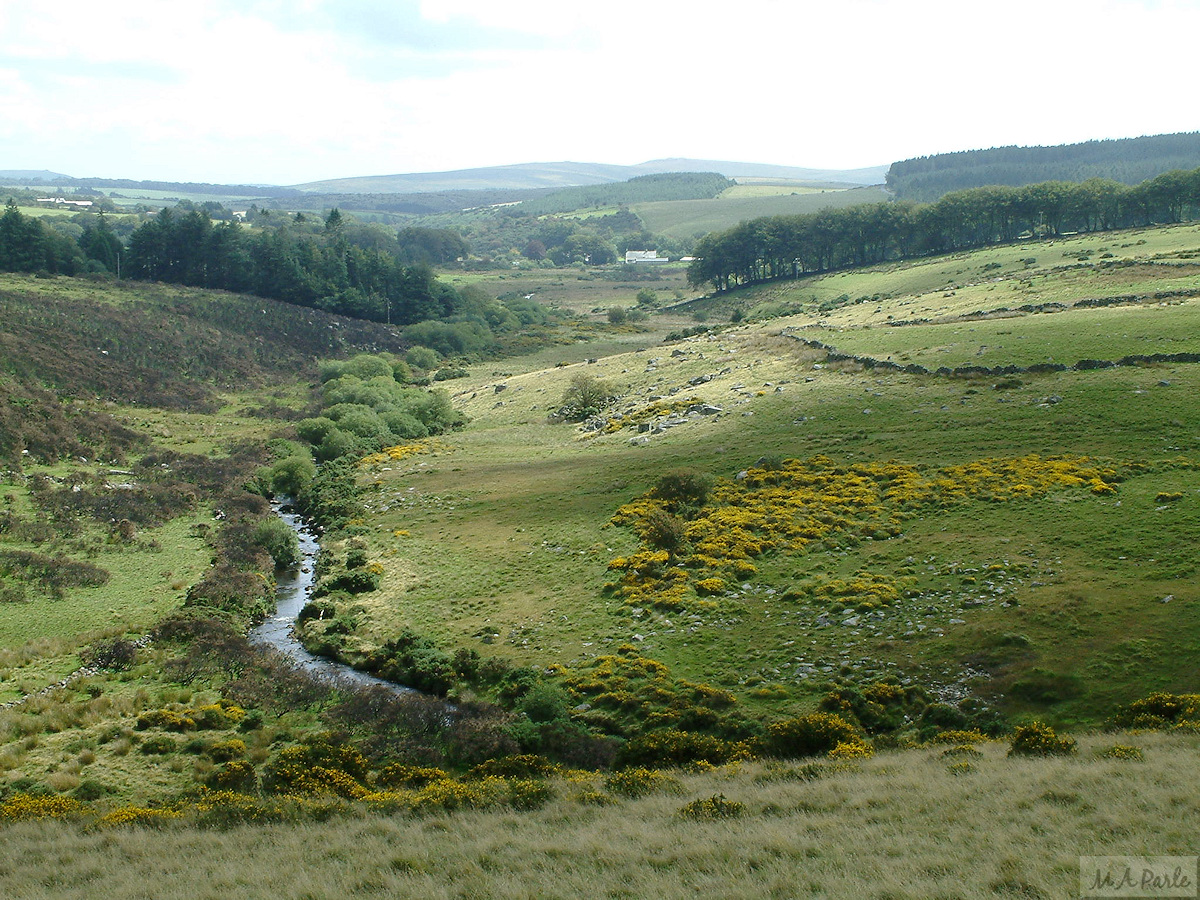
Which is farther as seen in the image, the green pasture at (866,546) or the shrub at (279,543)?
the shrub at (279,543)

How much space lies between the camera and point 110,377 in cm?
8412

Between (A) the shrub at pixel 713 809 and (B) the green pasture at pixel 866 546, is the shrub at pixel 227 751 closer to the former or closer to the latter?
(B) the green pasture at pixel 866 546

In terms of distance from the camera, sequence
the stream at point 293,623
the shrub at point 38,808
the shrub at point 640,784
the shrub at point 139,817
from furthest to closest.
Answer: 1. the stream at point 293,623
2. the shrub at point 640,784
3. the shrub at point 38,808
4. the shrub at point 139,817

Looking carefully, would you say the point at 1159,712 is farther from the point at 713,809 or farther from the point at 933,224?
the point at 933,224

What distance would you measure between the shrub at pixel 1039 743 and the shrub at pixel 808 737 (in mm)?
4411

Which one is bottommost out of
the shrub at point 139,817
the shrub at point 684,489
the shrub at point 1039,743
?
the shrub at point 139,817

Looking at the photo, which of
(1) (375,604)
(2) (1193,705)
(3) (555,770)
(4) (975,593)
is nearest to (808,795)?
(3) (555,770)

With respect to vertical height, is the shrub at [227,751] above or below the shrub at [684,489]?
below

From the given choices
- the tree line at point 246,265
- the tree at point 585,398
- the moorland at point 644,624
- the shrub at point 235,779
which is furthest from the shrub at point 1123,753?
the tree line at point 246,265

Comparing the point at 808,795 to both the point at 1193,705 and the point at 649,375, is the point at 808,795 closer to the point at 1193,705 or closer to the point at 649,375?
the point at 1193,705

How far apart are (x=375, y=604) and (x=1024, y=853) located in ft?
104

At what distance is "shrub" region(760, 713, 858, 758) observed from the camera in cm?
2502

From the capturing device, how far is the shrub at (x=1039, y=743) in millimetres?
21828

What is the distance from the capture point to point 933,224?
153 meters
